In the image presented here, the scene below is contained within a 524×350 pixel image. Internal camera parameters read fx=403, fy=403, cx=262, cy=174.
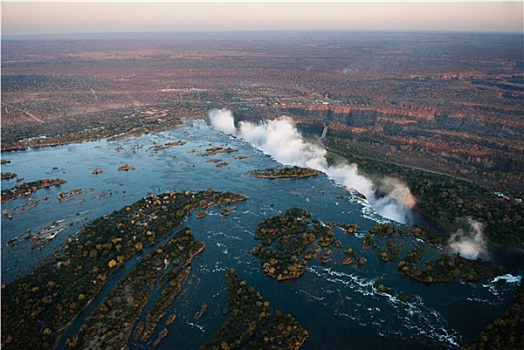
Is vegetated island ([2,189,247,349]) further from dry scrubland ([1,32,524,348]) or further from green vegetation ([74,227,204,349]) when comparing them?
dry scrubland ([1,32,524,348])

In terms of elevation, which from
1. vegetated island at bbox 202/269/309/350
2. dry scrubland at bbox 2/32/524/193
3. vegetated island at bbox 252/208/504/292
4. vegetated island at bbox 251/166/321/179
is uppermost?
vegetated island at bbox 202/269/309/350

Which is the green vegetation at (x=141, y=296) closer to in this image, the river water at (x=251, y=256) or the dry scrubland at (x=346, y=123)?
the dry scrubland at (x=346, y=123)

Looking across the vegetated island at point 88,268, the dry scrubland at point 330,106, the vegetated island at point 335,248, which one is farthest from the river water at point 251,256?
the dry scrubland at point 330,106

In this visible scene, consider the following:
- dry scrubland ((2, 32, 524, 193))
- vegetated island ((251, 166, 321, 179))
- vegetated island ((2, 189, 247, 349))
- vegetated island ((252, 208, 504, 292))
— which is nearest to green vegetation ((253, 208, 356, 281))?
vegetated island ((252, 208, 504, 292))

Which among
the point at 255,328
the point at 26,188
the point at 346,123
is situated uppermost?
the point at 255,328

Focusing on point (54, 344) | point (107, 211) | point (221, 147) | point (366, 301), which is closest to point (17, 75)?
point (221, 147)

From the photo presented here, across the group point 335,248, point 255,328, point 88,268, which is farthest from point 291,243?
point 88,268

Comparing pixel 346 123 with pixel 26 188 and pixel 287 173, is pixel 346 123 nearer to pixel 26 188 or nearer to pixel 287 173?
pixel 287 173
